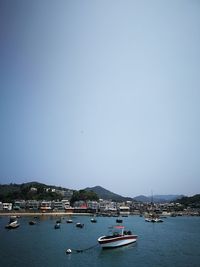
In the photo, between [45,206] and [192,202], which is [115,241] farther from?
[192,202]

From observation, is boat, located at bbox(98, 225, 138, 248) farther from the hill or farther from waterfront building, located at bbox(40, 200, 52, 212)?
the hill

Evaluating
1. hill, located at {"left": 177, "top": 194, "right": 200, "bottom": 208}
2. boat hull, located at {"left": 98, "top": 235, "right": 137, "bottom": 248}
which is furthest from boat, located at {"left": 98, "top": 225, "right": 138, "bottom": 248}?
hill, located at {"left": 177, "top": 194, "right": 200, "bottom": 208}

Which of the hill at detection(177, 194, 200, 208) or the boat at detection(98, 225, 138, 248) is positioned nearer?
the boat at detection(98, 225, 138, 248)

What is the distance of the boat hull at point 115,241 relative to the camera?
3484cm

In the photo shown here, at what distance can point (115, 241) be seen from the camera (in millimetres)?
35750

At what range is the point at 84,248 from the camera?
117ft

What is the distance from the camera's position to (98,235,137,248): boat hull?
34.8 meters

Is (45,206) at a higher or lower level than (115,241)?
higher

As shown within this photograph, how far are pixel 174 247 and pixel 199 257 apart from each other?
270 inches

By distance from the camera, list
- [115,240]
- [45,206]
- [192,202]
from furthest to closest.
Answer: [192,202]
[45,206]
[115,240]

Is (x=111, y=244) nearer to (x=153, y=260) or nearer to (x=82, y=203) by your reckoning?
(x=153, y=260)

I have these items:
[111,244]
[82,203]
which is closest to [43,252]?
[111,244]

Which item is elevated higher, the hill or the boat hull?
the hill

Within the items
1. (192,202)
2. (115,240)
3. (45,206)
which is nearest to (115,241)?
(115,240)
